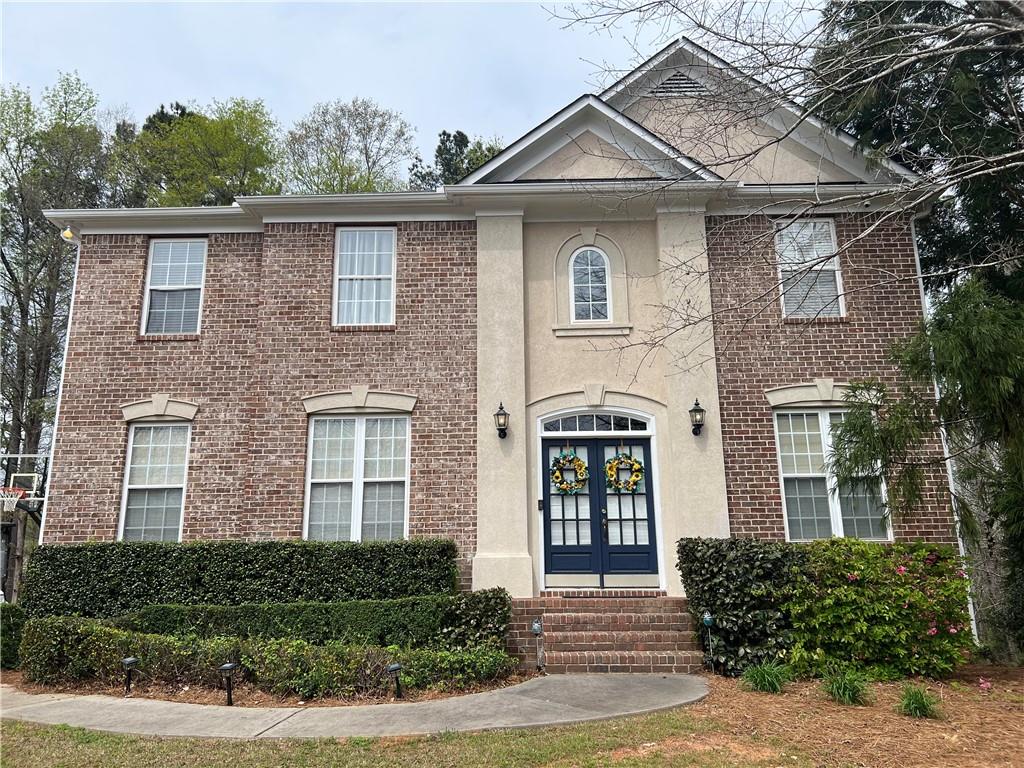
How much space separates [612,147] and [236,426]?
7734 mm

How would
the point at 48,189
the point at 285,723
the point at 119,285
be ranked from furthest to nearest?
the point at 48,189 < the point at 119,285 < the point at 285,723

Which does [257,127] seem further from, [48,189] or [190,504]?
[190,504]

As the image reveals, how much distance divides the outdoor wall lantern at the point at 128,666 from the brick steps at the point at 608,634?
4425 millimetres

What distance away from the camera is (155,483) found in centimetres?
1171

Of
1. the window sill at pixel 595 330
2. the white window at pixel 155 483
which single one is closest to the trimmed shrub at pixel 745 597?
the window sill at pixel 595 330

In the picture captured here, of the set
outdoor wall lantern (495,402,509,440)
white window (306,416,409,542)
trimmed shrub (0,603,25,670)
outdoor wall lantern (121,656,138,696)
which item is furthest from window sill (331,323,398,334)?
trimmed shrub (0,603,25,670)

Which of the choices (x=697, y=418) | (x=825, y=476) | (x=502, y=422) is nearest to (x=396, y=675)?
(x=502, y=422)

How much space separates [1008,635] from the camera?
10.0m

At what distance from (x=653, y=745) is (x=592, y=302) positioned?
7463 mm

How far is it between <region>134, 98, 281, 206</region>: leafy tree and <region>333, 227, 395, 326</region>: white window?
46.7 feet

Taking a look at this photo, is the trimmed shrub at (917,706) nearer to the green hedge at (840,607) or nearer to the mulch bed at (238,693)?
the green hedge at (840,607)

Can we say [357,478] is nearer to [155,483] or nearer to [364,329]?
[364,329]

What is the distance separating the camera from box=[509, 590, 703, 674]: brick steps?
8.89 metres

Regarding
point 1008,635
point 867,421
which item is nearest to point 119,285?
point 867,421
